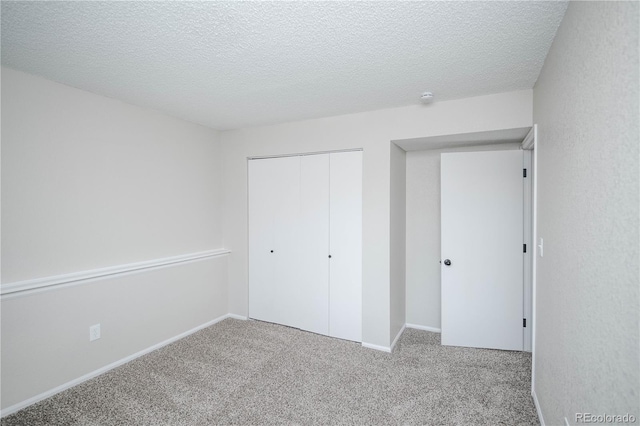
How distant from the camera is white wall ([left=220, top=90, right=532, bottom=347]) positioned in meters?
2.66

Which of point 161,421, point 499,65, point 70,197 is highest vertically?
point 499,65

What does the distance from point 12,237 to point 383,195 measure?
293 cm

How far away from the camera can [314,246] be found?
3.48m

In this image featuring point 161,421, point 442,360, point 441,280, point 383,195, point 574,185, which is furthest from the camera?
point 441,280

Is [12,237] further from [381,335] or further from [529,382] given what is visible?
[529,382]

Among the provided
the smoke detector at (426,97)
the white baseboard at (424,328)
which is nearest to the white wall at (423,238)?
the white baseboard at (424,328)

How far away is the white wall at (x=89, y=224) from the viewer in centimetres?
217

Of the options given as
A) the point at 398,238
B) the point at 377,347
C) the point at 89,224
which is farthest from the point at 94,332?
the point at 398,238

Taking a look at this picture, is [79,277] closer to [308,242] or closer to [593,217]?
[308,242]

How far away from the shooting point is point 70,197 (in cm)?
247

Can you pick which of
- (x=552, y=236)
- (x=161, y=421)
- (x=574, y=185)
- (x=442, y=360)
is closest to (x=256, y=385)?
(x=161, y=421)

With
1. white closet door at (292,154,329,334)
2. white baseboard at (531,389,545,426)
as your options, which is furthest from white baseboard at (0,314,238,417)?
white baseboard at (531,389,545,426)

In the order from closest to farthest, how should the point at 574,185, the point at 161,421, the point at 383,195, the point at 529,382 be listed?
the point at 574,185 < the point at 161,421 < the point at 529,382 < the point at 383,195

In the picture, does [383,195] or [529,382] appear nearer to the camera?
[529,382]
